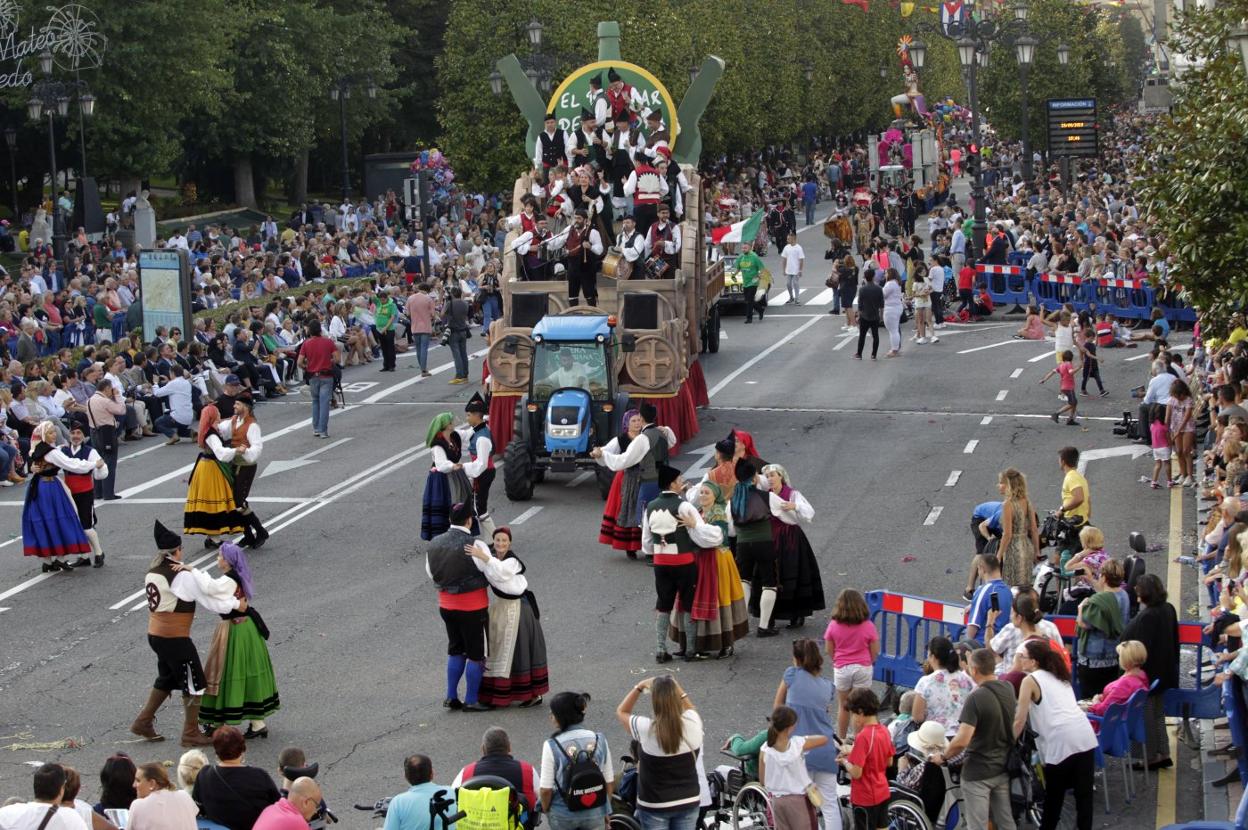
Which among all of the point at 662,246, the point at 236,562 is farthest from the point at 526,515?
the point at 236,562

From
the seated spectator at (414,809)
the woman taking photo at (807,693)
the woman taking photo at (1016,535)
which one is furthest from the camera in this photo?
the woman taking photo at (1016,535)

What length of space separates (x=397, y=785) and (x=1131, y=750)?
5.20m

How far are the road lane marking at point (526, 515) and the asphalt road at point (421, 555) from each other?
0.08 ft

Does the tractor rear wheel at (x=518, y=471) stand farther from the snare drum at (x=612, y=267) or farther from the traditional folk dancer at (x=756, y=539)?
the traditional folk dancer at (x=756, y=539)

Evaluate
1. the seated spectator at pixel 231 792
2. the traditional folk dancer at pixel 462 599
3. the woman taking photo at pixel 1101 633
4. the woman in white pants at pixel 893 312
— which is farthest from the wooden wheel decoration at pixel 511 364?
the seated spectator at pixel 231 792

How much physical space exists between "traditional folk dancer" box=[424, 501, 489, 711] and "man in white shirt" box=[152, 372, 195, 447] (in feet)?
47.1

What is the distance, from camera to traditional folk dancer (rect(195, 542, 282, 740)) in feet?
47.8

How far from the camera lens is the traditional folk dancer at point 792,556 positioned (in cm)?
1716

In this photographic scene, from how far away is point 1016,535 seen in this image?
1666cm

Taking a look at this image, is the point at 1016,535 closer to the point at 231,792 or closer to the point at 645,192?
the point at 231,792

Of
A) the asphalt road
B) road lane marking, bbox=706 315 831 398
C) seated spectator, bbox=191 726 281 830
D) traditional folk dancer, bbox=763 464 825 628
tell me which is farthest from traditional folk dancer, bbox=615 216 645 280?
seated spectator, bbox=191 726 281 830

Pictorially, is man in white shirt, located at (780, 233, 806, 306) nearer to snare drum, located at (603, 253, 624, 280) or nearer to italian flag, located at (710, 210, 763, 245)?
italian flag, located at (710, 210, 763, 245)

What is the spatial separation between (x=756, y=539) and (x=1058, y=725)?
18.1 ft

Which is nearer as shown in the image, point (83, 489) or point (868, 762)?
point (868, 762)
